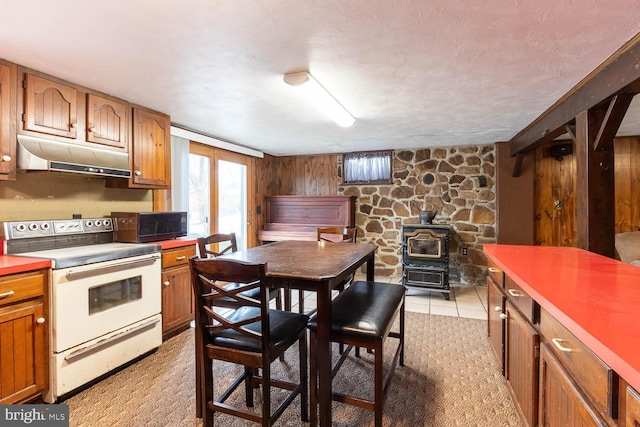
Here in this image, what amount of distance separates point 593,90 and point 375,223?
3412 millimetres

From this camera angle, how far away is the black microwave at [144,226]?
261 cm

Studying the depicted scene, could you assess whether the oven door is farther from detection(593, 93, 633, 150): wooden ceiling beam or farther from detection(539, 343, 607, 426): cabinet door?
detection(593, 93, 633, 150): wooden ceiling beam

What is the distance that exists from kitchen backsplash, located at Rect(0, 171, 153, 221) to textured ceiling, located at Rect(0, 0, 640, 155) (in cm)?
79

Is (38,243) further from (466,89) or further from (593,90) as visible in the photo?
(593,90)

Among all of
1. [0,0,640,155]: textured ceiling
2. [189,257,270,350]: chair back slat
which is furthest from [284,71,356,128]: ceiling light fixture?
[189,257,270,350]: chair back slat

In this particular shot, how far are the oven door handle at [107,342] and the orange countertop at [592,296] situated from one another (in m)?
2.55

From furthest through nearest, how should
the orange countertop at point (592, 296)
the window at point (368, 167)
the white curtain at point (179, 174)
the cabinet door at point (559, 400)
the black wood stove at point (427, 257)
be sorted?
1. the window at point (368, 167)
2. the black wood stove at point (427, 257)
3. the white curtain at point (179, 174)
4. the cabinet door at point (559, 400)
5. the orange countertop at point (592, 296)

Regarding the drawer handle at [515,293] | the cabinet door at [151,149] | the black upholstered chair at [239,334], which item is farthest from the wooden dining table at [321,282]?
the cabinet door at [151,149]

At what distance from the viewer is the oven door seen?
1.90m

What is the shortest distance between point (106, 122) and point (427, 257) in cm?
390

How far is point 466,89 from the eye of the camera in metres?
2.46

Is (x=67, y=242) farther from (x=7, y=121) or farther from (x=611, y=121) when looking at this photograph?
(x=611, y=121)

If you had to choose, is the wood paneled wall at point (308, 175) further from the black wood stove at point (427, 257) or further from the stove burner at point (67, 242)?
the stove burner at point (67, 242)

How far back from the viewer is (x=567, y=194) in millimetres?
4441
